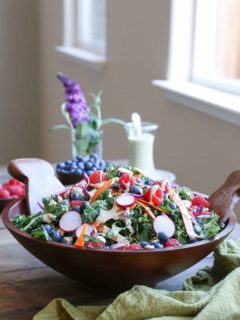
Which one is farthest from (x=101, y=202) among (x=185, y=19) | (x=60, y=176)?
(x=185, y=19)

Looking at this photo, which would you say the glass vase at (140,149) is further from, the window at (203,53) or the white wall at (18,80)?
the white wall at (18,80)

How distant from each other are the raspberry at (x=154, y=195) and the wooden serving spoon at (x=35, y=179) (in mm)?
253

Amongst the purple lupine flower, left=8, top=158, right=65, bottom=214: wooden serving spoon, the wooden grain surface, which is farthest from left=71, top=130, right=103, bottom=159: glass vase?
the wooden grain surface

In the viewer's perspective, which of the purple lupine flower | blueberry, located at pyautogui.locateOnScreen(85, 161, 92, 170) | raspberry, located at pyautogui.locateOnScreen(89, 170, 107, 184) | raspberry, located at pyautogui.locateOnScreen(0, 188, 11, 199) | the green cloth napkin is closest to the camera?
the green cloth napkin

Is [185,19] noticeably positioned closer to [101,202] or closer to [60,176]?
[60,176]

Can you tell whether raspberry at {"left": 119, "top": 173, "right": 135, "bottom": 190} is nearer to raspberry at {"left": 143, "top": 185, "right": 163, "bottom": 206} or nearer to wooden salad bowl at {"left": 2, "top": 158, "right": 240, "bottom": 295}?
raspberry at {"left": 143, "top": 185, "right": 163, "bottom": 206}

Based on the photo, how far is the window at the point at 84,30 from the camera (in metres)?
3.12

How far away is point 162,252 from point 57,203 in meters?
0.23

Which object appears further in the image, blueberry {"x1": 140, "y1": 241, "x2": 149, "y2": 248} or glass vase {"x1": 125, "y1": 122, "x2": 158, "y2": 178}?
glass vase {"x1": 125, "y1": 122, "x2": 158, "y2": 178}

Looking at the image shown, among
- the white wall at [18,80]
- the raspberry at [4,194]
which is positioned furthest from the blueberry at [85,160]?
the white wall at [18,80]

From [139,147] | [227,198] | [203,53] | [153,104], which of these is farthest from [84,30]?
[227,198]

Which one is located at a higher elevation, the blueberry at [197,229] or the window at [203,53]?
the window at [203,53]

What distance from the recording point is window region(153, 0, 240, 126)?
193 cm

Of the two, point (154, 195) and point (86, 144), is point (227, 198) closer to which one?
point (154, 195)
